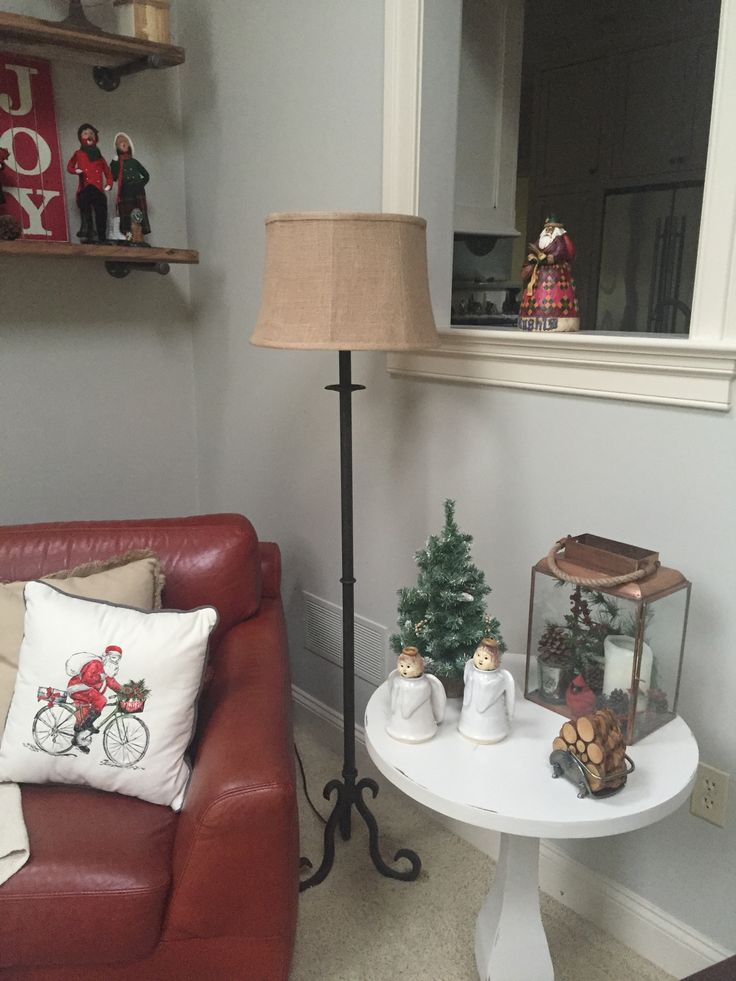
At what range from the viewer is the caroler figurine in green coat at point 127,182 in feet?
7.02

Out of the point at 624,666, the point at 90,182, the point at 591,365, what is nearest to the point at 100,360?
the point at 90,182

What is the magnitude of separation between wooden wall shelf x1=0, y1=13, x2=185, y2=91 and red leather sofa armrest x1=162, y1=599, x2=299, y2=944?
1.71 meters

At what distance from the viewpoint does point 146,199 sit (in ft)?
7.72

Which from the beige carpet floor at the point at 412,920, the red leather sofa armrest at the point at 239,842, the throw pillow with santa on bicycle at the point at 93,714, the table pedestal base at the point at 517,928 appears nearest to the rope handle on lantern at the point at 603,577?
the table pedestal base at the point at 517,928

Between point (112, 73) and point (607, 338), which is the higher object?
point (112, 73)

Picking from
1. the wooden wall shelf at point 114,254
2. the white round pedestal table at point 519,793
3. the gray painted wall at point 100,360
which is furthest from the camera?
the gray painted wall at point 100,360

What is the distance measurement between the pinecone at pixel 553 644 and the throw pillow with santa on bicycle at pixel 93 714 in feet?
2.35

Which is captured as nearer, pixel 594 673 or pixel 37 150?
pixel 594 673

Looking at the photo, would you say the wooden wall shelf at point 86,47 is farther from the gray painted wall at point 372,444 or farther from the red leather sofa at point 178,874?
the red leather sofa at point 178,874

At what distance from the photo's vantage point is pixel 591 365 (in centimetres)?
148

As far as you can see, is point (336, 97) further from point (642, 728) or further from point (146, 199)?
point (642, 728)

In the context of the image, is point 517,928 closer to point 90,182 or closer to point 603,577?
point 603,577

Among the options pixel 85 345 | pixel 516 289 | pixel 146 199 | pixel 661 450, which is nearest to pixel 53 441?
pixel 85 345

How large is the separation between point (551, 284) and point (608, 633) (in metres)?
0.71
